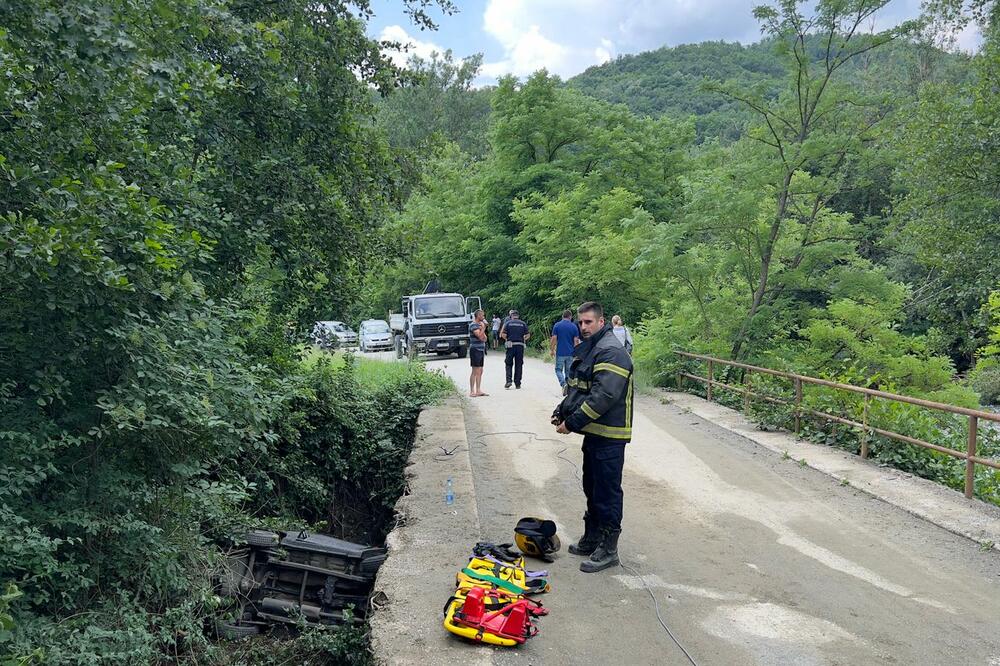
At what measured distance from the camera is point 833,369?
15.6m

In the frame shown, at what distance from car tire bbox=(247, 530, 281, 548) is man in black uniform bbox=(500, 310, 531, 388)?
9.71 m

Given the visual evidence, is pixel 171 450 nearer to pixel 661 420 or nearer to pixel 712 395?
pixel 661 420

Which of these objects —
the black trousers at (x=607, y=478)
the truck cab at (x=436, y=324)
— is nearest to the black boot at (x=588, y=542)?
the black trousers at (x=607, y=478)

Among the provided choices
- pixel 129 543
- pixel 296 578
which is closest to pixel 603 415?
pixel 129 543

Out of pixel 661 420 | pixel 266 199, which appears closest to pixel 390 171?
pixel 266 199

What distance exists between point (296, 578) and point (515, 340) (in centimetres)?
998

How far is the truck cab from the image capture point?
93.3 ft

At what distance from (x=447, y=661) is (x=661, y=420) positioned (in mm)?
10163

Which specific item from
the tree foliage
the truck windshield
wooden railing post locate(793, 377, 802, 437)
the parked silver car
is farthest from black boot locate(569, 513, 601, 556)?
the parked silver car

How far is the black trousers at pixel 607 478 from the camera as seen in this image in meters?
6.20

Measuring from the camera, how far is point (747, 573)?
623 cm

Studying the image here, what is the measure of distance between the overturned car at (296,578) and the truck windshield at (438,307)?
2062cm

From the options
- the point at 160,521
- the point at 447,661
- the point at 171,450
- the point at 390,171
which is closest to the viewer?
the point at 447,661

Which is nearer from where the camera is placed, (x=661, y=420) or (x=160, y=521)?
(x=160, y=521)
